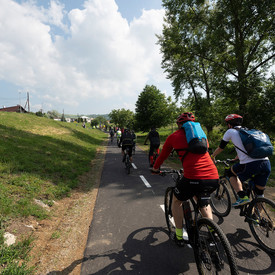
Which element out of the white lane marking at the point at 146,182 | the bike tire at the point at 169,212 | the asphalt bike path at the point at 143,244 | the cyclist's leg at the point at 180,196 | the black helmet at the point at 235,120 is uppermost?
the black helmet at the point at 235,120

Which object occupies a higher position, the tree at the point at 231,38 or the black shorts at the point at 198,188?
the tree at the point at 231,38

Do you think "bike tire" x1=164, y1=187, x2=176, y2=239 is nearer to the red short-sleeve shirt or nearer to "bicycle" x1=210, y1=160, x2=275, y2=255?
the red short-sleeve shirt

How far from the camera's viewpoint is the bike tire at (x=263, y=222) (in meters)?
2.73

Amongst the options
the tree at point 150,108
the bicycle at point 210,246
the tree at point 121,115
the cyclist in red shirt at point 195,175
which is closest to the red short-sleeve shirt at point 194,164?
the cyclist in red shirt at point 195,175

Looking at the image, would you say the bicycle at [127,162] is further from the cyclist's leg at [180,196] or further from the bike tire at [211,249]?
the bike tire at [211,249]

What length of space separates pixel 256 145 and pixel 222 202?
1987 mm

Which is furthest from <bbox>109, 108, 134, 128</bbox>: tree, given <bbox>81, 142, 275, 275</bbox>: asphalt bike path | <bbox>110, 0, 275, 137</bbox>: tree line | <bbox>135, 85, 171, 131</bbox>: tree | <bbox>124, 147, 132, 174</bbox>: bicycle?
<bbox>81, 142, 275, 275</bbox>: asphalt bike path

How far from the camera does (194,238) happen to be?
2332 millimetres

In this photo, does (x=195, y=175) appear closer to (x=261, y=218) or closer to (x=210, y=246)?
(x=210, y=246)

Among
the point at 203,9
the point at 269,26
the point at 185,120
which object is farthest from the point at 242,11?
the point at 185,120

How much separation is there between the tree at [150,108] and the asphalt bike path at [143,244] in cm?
2725

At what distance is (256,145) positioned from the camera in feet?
9.05

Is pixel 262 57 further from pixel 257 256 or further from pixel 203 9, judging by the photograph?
pixel 257 256

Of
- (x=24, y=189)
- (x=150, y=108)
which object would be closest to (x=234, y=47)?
(x=24, y=189)
